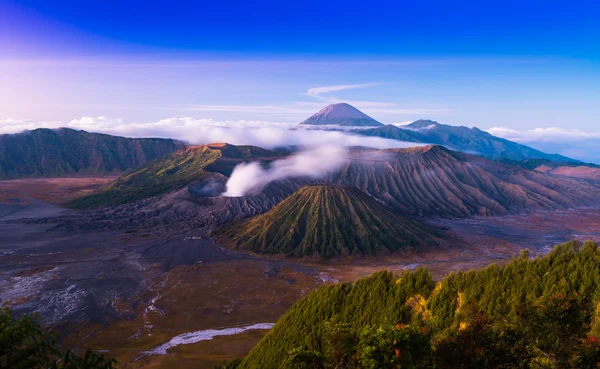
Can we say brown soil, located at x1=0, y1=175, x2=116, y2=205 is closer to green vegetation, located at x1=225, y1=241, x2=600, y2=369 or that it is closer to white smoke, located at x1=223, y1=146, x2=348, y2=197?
white smoke, located at x1=223, y1=146, x2=348, y2=197

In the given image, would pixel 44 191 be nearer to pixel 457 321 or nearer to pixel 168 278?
pixel 168 278

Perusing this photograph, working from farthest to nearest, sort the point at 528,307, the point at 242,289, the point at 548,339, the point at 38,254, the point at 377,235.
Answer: the point at 377,235 < the point at 38,254 < the point at 242,289 < the point at 528,307 < the point at 548,339

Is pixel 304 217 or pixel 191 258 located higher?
pixel 304 217

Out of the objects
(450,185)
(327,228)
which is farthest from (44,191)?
(450,185)

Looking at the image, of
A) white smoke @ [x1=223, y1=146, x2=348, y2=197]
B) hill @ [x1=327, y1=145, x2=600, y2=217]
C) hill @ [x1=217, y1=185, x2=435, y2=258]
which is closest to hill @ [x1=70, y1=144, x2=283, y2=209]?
white smoke @ [x1=223, y1=146, x2=348, y2=197]

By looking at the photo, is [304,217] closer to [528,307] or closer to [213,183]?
[213,183]

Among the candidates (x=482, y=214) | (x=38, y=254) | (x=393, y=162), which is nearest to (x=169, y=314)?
(x=38, y=254)
